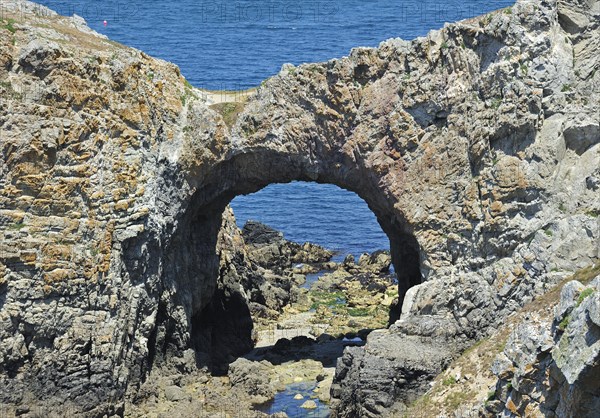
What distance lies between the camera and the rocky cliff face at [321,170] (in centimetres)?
5547

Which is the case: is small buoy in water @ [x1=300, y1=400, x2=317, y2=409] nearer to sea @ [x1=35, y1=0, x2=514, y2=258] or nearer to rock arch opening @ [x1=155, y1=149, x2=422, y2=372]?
rock arch opening @ [x1=155, y1=149, x2=422, y2=372]

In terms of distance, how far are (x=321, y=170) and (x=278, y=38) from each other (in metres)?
91.8

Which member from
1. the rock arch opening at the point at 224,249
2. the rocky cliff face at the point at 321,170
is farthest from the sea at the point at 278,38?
the rocky cliff face at the point at 321,170

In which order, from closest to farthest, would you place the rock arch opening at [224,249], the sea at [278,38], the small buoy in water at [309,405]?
the small buoy in water at [309,405] < the rock arch opening at [224,249] < the sea at [278,38]

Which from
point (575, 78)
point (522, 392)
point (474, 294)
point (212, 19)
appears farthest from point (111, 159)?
point (212, 19)

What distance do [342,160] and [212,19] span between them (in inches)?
4396

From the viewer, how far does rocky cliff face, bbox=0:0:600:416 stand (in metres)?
55.5

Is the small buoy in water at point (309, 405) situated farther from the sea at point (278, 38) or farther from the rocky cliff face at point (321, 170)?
the sea at point (278, 38)

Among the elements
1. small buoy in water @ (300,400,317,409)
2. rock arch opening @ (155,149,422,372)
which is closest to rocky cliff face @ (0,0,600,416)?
rock arch opening @ (155,149,422,372)

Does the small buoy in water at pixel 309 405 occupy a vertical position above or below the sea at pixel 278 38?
below

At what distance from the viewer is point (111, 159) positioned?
57.5m

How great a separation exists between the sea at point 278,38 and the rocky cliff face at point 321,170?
3361cm

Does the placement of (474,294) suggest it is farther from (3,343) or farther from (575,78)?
(3,343)

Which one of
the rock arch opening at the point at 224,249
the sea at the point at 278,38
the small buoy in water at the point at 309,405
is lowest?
the small buoy in water at the point at 309,405
